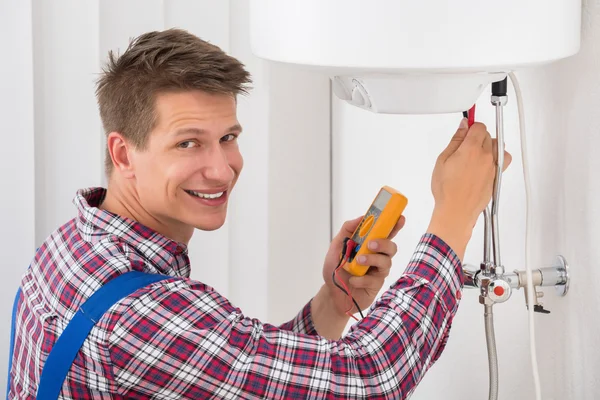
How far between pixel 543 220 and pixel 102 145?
0.91 metres

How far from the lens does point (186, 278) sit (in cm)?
122

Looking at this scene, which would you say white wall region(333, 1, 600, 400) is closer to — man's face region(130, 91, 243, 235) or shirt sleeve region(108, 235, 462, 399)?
shirt sleeve region(108, 235, 462, 399)

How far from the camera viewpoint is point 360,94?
1.10 m

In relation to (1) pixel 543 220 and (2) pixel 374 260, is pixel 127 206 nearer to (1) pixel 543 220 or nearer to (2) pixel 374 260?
(2) pixel 374 260

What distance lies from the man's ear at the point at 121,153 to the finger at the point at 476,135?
0.48 meters

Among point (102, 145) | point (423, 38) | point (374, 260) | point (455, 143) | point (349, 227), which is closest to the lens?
point (423, 38)

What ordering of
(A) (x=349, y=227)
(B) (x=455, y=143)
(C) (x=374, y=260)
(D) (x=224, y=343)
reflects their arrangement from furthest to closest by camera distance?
(A) (x=349, y=227) → (C) (x=374, y=260) → (B) (x=455, y=143) → (D) (x=224, y=343)

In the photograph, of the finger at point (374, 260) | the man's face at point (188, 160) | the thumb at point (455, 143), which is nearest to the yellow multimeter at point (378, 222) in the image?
the finger at point (374, 260)

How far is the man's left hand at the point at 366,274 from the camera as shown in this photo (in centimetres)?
131

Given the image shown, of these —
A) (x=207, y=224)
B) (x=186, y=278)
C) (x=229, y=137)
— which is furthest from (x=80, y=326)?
(x=229, y=137)

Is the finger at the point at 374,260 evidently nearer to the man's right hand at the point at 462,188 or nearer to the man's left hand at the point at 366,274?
the man's left hand at the point at 366,274

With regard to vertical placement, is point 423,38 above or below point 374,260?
above

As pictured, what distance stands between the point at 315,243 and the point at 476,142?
0.92 m

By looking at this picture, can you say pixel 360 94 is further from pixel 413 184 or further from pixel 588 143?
pixel 413 184
